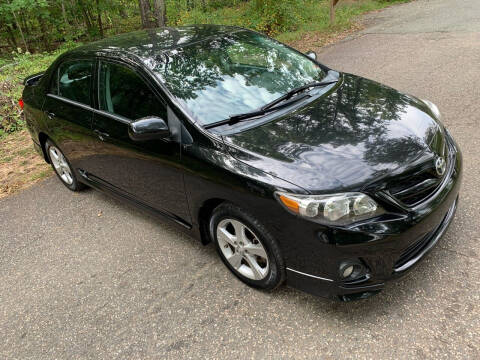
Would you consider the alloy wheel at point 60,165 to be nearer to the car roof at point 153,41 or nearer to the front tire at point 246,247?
the car roof at point 153,41

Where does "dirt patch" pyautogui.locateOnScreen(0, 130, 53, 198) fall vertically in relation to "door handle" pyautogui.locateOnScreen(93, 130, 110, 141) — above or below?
below

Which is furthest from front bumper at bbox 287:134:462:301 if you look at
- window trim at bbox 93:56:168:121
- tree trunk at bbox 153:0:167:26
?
tree trunk at bbox 153:0:167:26

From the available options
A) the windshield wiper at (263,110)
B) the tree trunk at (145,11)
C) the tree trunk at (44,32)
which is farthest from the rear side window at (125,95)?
the tree trunk at (44,32)

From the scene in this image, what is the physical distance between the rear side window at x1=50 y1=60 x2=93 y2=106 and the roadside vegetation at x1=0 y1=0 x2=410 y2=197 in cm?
175

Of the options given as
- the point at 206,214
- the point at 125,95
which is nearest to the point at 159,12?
the point at 125,95

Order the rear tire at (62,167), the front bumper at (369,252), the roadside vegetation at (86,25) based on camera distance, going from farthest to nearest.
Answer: the roadside vegetation at (86,25) < the rear tire at (62,167) < the front bumper at (369,252)

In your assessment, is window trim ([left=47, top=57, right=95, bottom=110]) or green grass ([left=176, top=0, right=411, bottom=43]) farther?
green grass ([left=176, top=0, right=411, bottom=43])

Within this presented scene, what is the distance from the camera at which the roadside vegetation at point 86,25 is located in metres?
7.16

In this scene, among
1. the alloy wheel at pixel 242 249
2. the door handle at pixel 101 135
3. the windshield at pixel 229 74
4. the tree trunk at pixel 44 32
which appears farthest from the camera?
the tree trunk at pixel 44 32

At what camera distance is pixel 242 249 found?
2.93 metres

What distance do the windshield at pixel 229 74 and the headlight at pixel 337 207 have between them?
3.38ft

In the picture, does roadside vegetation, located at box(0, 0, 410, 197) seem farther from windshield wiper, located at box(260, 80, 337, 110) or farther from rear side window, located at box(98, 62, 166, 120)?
windshield wiper, located at box(260, 80, 337, 110)

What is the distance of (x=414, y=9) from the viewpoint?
13375mm

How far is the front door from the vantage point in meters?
3.23
